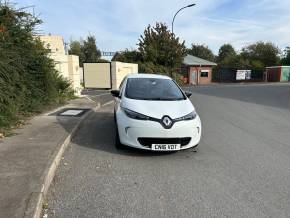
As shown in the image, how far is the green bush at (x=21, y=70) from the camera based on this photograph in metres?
7.56

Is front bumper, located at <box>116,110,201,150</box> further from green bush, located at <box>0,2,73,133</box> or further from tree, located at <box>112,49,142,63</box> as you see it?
tree, located at <box>112,49,142,63</box>

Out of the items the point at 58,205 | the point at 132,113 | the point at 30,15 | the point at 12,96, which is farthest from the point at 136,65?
the point at 58,205

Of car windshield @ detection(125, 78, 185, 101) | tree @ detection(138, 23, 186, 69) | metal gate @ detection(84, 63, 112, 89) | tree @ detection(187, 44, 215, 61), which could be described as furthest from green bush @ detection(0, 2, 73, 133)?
tree @ detection(187, 44, 215, 61)

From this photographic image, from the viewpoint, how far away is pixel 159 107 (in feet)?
19.9

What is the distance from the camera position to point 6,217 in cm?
332

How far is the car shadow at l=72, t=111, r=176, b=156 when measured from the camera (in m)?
6.29

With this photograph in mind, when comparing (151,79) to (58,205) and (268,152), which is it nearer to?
(268,152)

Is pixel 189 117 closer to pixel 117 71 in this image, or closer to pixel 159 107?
pixel 159 107

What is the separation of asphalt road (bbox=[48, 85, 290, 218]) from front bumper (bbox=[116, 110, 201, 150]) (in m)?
0.31

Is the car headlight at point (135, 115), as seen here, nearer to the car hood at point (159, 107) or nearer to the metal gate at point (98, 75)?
the car hood at point (159, 107)

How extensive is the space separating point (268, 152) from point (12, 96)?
6286mm

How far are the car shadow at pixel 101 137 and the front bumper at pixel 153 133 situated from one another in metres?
0.43

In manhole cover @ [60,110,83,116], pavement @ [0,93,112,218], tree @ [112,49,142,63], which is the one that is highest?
tree @ [112,49,142,63]

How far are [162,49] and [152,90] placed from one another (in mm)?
31382
